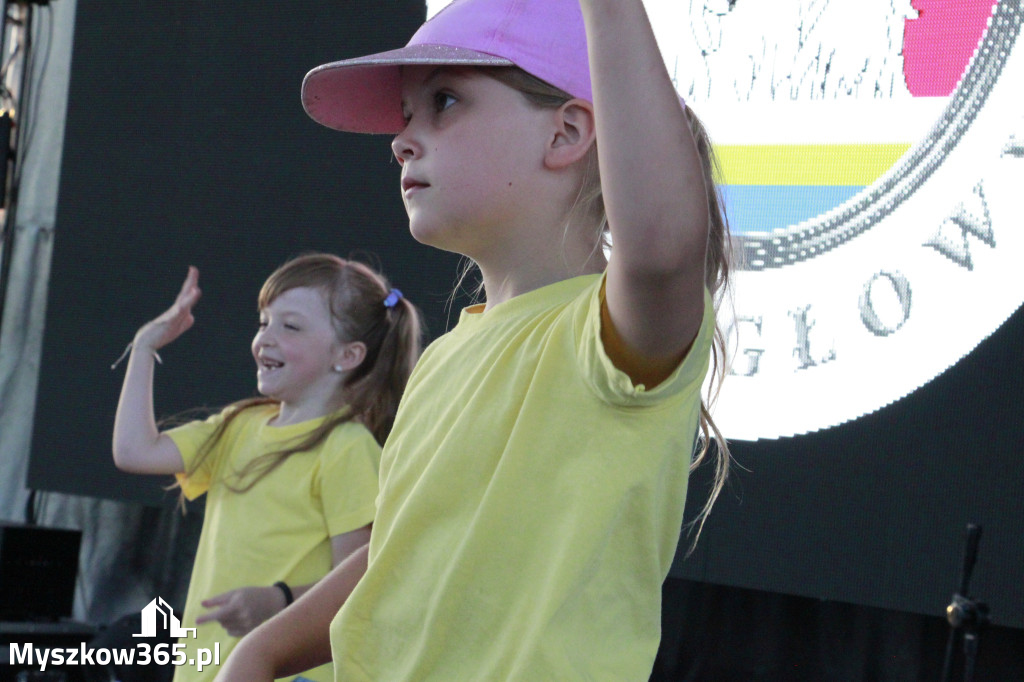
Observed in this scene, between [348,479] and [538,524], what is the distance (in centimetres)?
107

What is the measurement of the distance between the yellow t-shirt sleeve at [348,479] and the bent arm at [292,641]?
2.46ft

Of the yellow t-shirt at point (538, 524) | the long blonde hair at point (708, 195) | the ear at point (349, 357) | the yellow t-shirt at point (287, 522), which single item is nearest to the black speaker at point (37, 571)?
the yellow t-shirt at point (287, 522)

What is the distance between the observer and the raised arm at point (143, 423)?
75.9 inches

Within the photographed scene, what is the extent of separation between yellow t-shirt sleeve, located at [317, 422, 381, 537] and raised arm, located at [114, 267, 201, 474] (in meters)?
0.37

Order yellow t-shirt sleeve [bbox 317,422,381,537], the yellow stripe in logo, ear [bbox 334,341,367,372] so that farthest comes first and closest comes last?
1. ear [bbox 334,341,367,372]
2. the yellow stripe in logo
3. yellow t-shirt sleeve [bbox 317,422,381,537]

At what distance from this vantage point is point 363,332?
1.95m

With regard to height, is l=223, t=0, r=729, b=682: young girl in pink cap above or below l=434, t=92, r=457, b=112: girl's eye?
below

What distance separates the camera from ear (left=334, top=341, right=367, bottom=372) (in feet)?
6.31

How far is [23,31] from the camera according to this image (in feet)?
9.81

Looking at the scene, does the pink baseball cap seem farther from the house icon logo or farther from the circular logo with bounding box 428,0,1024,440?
the house icon logo

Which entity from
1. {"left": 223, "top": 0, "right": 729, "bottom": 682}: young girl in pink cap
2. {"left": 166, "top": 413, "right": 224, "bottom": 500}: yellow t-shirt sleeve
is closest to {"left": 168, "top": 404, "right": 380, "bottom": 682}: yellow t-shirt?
{"left": 166, "top": 413, "right": 224, "bottom": 500}: yellow t-shirt sleeve

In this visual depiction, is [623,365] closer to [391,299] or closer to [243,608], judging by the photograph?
[243,608]

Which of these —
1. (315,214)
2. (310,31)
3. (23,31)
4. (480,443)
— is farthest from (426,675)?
(23,31)

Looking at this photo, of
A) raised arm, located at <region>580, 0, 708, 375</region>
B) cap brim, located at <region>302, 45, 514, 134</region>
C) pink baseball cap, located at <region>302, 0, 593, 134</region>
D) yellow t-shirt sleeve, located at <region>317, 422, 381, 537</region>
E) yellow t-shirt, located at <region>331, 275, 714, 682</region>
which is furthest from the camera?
yellow t-shirt sleeve, located at <region>317, 422, 381, 537</region>
